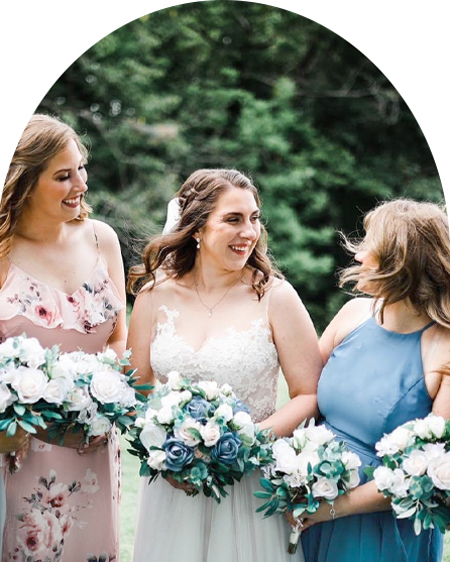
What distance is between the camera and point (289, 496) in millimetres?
3115

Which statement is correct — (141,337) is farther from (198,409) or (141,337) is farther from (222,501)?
(222,501)

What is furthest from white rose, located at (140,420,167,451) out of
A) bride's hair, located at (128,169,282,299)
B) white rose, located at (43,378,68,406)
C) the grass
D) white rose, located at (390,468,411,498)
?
the grass

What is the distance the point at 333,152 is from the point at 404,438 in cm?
1033

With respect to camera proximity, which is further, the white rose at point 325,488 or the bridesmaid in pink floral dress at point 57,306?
the bridesmaid in pink floral dress at point 57,306

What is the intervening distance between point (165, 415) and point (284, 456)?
0.47 m

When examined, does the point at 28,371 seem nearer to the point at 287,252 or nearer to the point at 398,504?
the point at 398,504

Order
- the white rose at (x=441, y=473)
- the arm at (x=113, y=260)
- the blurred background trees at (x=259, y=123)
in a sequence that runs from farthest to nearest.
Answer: the blurred background trees at (x=259, y=123) → the arm at (x=113, y=260) → the white rose at (x=441, y=473)

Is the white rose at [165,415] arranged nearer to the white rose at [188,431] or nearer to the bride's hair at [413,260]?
the white rose at [188,431]

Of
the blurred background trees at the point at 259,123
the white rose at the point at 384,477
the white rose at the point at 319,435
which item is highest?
the blurred background trees at the point at 259,123

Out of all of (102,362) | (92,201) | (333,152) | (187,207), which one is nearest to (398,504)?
(102,362)

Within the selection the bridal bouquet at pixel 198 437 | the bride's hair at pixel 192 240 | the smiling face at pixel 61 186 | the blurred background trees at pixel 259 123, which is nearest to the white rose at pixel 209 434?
the bridal bouquet at pixel 198 437

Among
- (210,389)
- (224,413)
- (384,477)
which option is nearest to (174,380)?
(210,389)

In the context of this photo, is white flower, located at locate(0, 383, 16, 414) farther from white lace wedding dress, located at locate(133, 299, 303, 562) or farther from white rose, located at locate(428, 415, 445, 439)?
white rose, located at locate(428, 415, 445, 439)

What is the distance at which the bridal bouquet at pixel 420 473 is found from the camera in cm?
291
